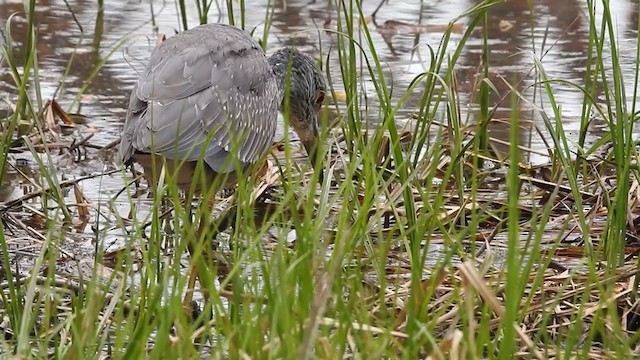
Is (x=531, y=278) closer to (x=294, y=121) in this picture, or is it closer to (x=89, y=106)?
(x=294, y=121)

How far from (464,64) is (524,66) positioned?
0.33 meters

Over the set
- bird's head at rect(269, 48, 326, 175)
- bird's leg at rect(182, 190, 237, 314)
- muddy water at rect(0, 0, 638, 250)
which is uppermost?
bird's leg at rect(182, 190, 237, 314)

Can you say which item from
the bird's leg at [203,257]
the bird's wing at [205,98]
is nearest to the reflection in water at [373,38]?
the bird's wing at [205,98]

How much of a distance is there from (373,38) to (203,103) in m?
3.59

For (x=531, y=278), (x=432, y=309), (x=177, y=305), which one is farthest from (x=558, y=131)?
(x=177, y=305)

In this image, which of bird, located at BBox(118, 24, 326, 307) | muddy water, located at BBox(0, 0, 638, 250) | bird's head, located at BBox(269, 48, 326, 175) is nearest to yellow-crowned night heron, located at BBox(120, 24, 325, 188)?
bird, located at BBox(118, 24, 326, 307)

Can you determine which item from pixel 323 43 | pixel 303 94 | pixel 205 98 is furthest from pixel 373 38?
pixel 205 98

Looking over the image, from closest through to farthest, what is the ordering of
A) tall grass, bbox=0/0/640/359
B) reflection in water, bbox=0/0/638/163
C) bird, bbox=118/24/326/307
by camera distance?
tall grass, bbox=0/0/640/359
bird, bbox=118/24/326/307
reflection in water, bbox=0/0/638/163

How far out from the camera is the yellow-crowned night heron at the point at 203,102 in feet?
15.8

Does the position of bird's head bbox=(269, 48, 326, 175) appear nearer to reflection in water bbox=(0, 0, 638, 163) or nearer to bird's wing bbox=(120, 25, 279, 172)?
bird's wing bbox=(120, 25, 279, 172)

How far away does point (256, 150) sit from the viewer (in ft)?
17.9

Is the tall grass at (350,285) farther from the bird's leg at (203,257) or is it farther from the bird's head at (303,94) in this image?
the bird's head at (303,94)

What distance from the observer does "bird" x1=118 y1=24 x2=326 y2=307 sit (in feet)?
15.8

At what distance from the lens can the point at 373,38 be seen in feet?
27.9
